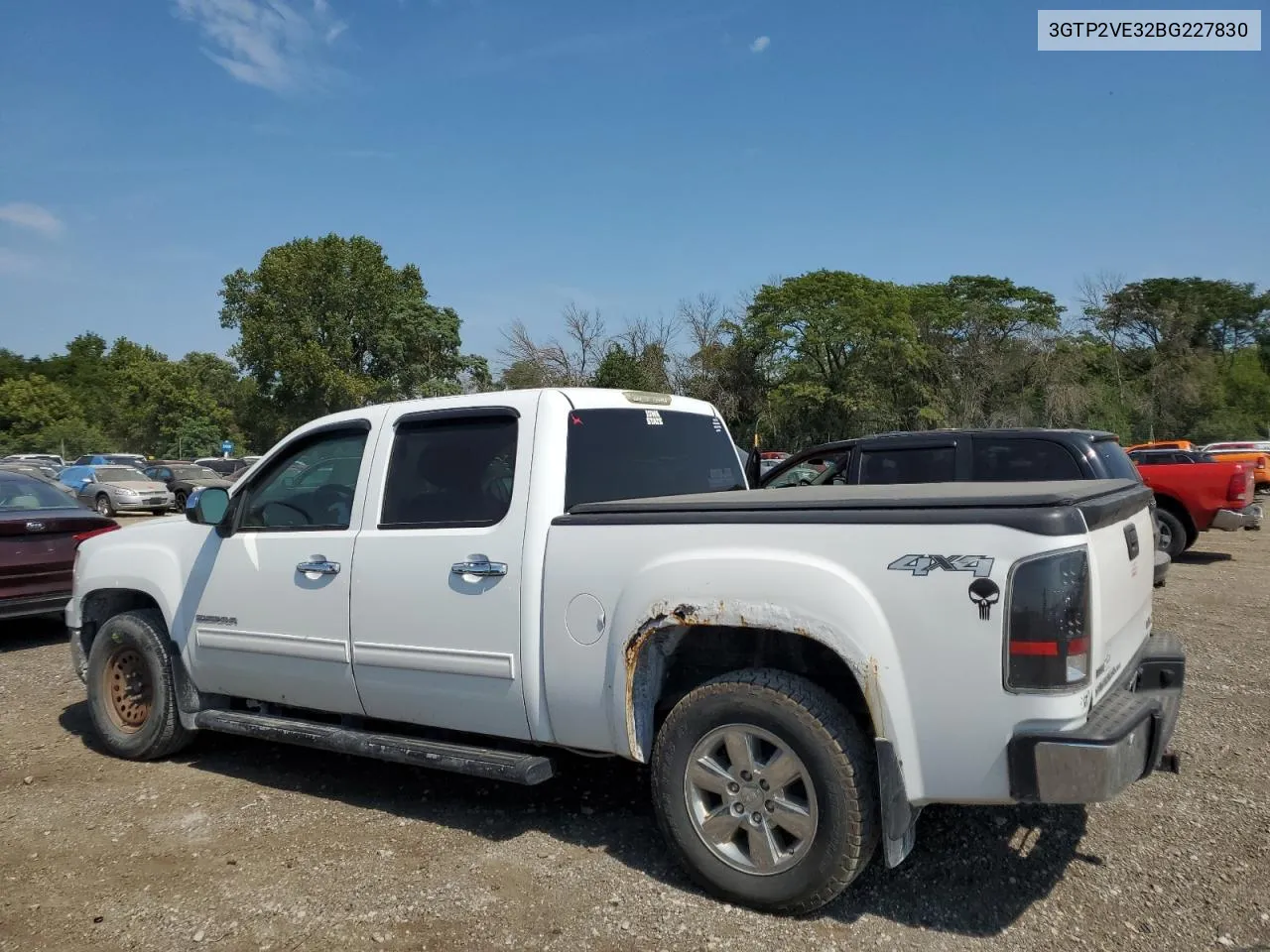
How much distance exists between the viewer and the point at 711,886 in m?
3.52

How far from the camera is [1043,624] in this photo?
2900mm

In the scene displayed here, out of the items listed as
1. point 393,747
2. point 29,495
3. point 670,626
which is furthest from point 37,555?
point 670,626

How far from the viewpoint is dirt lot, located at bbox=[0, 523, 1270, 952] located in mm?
3359

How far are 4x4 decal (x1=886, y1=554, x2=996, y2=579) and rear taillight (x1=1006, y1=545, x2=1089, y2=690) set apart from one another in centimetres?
9

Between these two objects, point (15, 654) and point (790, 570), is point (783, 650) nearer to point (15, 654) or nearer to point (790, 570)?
point (790, 570)

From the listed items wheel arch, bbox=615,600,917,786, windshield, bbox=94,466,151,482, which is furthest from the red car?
windshield, bbox=94,466,151,482

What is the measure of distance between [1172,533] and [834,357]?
30.1 m

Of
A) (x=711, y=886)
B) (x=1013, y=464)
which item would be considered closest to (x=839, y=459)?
(x=1013, y=464)

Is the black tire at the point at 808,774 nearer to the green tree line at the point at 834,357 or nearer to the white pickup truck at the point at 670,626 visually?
the white pickup truck at the point at 670,626

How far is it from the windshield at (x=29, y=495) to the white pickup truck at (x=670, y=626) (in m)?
4.42

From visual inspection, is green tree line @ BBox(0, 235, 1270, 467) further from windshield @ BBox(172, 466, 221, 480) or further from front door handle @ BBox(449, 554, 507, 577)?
front door handle @ BBox(449, 554, 507, 577)

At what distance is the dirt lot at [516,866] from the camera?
336cm

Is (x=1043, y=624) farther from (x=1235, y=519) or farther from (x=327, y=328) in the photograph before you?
(x=327, y=328)

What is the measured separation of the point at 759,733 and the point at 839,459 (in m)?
5.83
